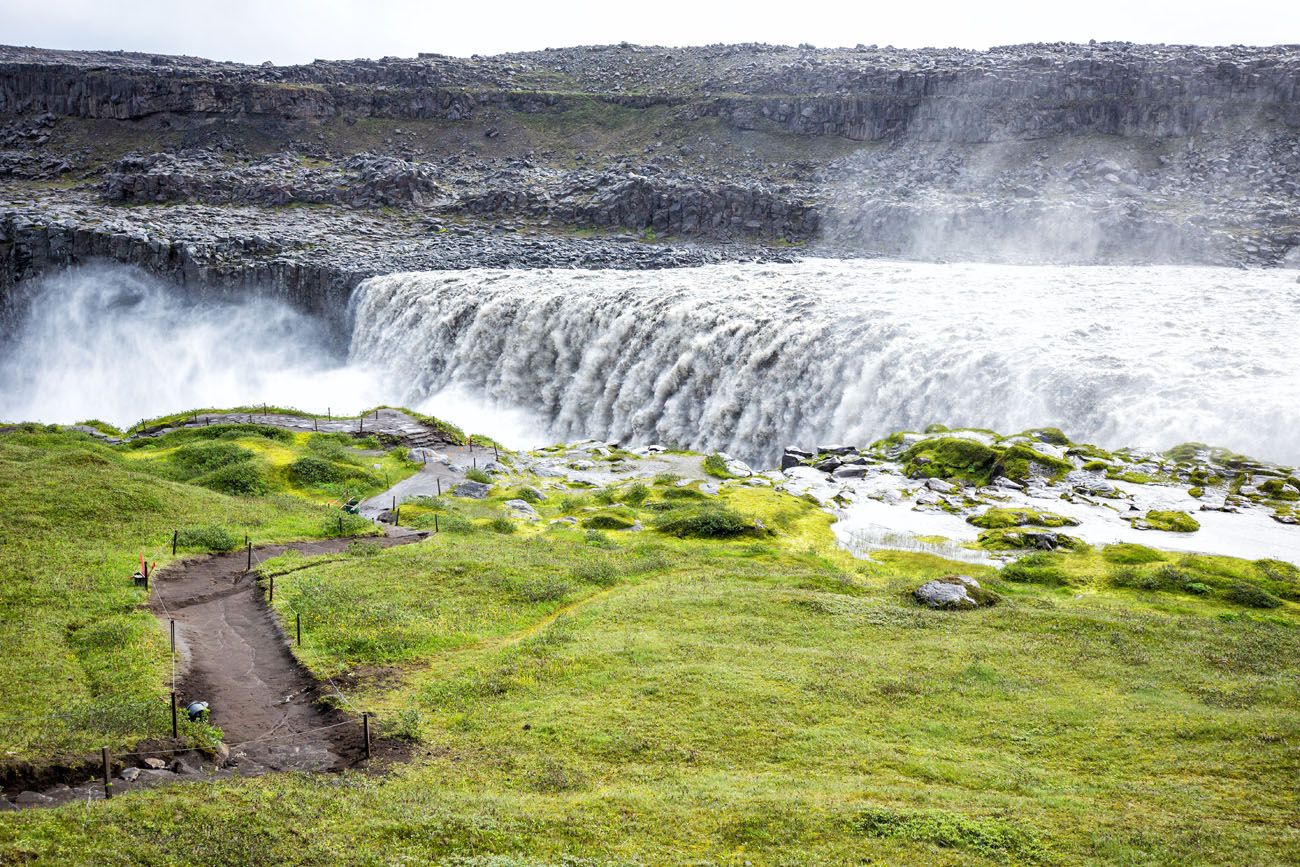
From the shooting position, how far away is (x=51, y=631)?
20.0m

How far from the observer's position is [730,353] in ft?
187

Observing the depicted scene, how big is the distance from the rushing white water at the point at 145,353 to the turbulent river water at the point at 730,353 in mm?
223

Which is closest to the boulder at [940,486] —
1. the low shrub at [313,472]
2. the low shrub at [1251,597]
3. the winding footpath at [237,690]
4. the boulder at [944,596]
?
the low shrub at [1251,597]

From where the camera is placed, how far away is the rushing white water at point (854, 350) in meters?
43.9

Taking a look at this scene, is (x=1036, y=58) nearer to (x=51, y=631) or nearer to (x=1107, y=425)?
(x=1107, y=425)

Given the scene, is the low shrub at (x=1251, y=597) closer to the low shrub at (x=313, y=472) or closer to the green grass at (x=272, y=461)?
the green grass at (x=272, y=461)

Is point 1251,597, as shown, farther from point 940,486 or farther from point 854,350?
point 854,350

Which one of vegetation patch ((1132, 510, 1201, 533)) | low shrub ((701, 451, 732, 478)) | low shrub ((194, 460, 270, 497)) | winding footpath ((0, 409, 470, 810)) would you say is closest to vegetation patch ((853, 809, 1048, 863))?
winding footpath ((0, 409, 470, 810))

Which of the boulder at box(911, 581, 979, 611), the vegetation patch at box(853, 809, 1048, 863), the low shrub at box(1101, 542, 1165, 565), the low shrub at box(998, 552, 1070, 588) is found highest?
the vegetation patch at box(853, 809, 1048, 863)

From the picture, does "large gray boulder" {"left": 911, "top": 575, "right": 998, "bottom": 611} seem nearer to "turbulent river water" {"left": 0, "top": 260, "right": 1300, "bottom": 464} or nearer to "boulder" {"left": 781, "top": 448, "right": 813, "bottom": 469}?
"boulder" {"left": 781, "top": 448, "right": 813, "bottom": 469}

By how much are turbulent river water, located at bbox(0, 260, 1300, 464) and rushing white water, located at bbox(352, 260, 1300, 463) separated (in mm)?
137

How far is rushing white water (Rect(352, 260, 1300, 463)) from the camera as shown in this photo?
43.9 m

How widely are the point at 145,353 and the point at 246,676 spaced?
8028 cm

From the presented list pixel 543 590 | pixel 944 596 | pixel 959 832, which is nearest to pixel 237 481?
pixel 543 590
